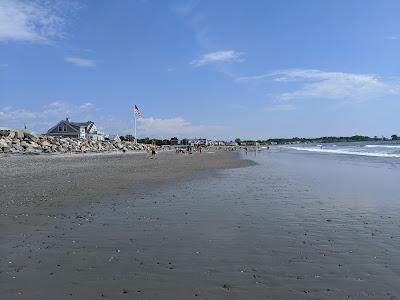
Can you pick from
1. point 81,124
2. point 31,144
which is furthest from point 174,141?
point 31,144

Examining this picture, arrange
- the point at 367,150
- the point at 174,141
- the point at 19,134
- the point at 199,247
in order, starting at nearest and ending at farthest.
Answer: the point at 199,247 < the point at 19,134 < the point at 367,150 < the point at 174,141

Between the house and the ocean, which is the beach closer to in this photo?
the ocean

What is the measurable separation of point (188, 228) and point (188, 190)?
798cm

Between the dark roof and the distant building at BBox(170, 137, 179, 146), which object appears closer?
the dark roof

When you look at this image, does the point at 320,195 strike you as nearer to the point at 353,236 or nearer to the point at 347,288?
the point at 353,236


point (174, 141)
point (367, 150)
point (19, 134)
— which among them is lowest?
point (367, 150)

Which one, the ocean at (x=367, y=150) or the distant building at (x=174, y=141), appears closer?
the ocean at (x=367, y=150)

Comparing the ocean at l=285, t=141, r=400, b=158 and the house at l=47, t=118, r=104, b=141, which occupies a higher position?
the house at l=47, t=118, r=104, b=141

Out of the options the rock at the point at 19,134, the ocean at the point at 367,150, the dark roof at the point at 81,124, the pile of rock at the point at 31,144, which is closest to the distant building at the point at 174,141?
the dark roof at the point at 81,124

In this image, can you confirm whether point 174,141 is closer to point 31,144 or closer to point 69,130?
point 69,130

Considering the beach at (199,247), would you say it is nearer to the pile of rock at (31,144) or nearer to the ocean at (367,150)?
the pile of rock at (31,144)

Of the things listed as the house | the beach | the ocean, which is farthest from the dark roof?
the beach

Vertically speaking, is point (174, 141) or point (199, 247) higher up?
point (174, 141)

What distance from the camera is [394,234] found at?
29.6 ft
